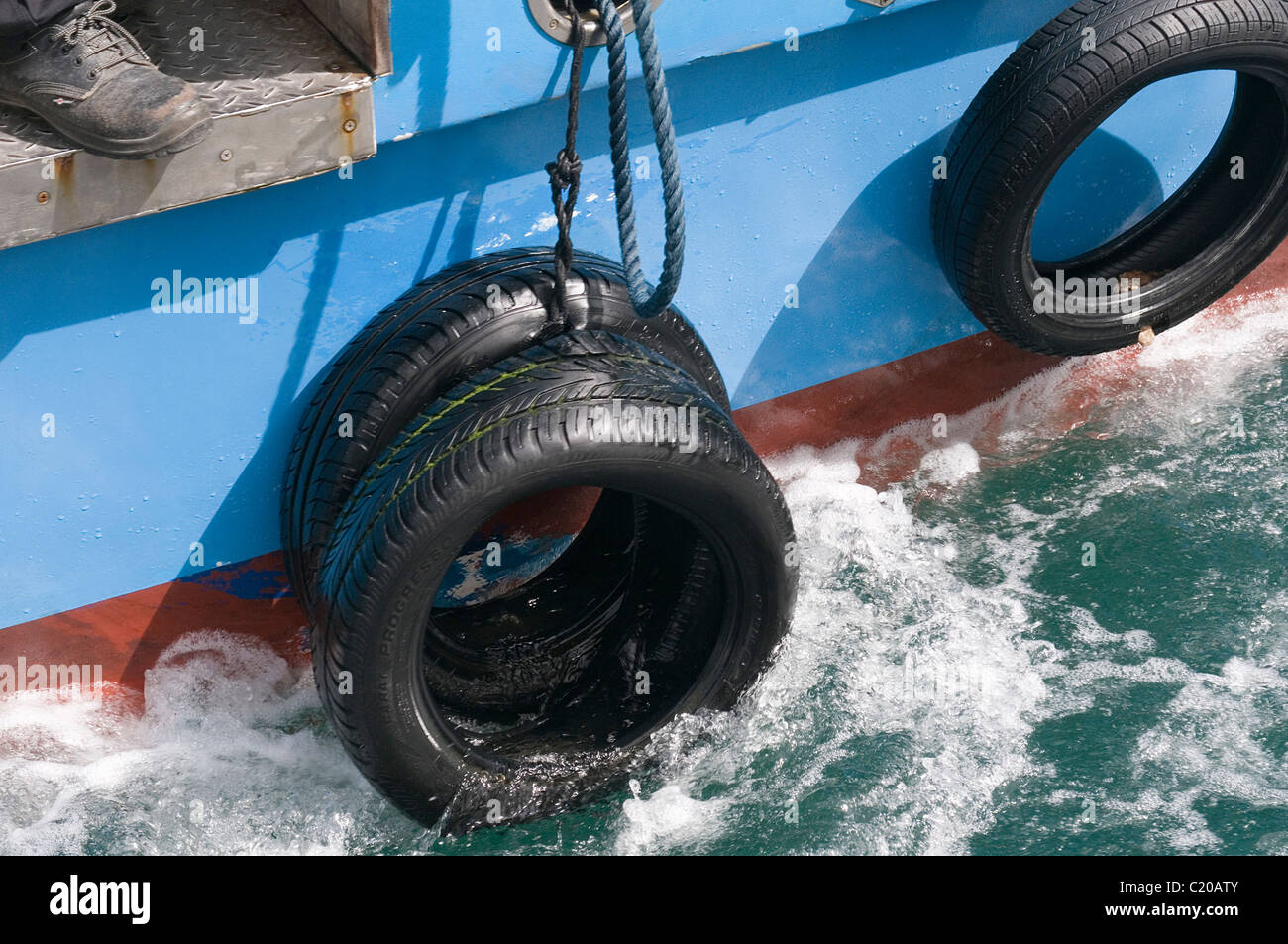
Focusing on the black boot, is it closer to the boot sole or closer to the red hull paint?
the boot sole

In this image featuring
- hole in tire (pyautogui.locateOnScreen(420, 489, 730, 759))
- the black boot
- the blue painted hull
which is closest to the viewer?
the black boot

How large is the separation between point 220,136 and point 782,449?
1670 millimetres

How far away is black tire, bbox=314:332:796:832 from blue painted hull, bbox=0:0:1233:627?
398 millimetres

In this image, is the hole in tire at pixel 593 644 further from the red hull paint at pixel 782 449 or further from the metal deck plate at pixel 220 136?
the metal deck plate at pixel 220 136

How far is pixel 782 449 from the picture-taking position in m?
3.38

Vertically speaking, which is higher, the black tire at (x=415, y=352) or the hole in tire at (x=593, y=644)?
the black tire at (x=415, y=352)

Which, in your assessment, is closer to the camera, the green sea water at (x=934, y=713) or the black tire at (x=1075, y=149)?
the green sea water at (x=934, y=713)

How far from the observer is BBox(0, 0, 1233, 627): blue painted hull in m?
2.46

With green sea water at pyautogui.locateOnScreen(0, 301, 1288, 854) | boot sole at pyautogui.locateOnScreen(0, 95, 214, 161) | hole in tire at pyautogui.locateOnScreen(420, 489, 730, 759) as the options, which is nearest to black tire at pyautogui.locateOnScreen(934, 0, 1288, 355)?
green sea water at pyautogui.locateOnScreen(0, 301, 1288, 854)

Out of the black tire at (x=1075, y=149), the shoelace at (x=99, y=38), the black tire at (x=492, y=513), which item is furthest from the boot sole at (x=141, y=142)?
the black tire at (x=1075, y=149)

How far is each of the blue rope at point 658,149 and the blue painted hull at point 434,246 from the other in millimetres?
254

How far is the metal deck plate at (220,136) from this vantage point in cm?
222

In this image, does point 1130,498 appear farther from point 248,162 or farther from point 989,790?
point 248,162

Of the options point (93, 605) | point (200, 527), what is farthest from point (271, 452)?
point (93, 605)
